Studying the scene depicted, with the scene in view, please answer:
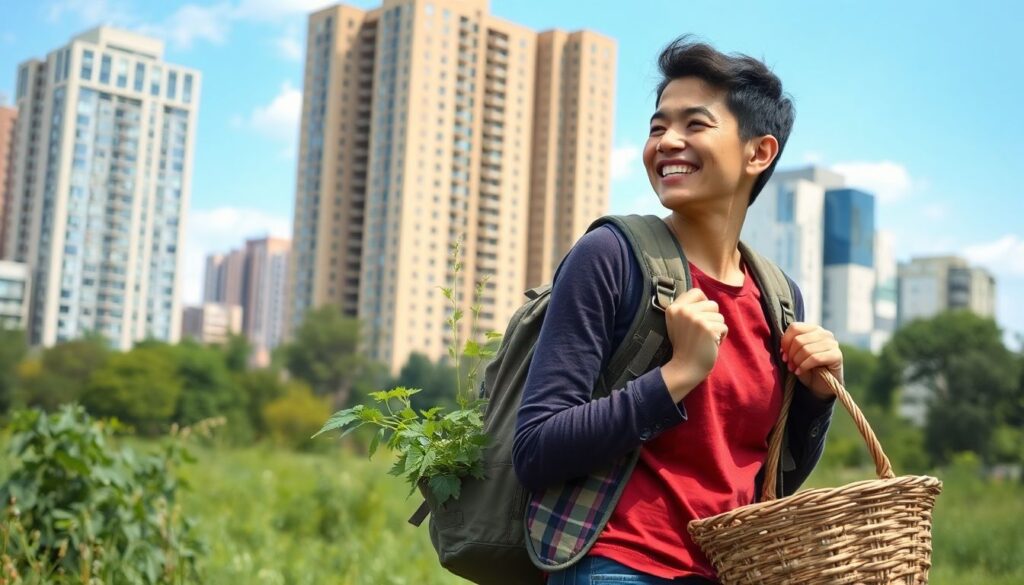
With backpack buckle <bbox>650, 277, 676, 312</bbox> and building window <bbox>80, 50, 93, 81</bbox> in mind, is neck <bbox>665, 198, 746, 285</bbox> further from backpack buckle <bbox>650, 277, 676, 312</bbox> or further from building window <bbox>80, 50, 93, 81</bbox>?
building window <bbox>80, 50, 93, 81</bbox>

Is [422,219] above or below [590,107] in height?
below

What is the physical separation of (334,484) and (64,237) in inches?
2416

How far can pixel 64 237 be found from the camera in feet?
217

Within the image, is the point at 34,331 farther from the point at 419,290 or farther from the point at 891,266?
the point at 891,266

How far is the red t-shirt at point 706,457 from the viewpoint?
161 centimetres

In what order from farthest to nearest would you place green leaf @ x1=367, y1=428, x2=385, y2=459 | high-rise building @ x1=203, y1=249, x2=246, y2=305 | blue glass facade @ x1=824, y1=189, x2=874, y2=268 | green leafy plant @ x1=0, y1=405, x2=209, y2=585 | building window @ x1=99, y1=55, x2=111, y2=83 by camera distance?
1. high-rise building @ x1=203, y1=249, x2=246, y2=305
2. blue glass facade @ x1=824, y1=189, x2=874, y2=268
3. building window @ x1=99, y1=55, x2=111, y2=83
4. green leafy plant @ x1=0, y1=405, x2=209, y2=585
5. green leaf @ x1=367, y1=428, x2=385, y2=459

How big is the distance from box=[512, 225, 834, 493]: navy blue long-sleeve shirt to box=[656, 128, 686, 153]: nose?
6.7 inches

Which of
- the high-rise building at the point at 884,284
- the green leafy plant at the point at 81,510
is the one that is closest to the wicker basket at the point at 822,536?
the green leafy plant at the point at 81,510

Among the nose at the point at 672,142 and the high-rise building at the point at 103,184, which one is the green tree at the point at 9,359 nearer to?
the high-rise building at the point at 103,184

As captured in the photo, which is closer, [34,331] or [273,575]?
[273,575]

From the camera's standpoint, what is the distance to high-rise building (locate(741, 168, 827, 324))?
252 ft

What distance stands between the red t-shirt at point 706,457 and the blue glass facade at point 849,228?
86.8 m

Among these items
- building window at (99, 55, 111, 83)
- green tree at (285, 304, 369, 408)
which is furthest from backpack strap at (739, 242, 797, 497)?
building window at (99, 55, 111, 83)

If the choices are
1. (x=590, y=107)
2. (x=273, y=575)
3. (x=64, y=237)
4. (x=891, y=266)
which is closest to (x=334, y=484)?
(x=273, y=575)
